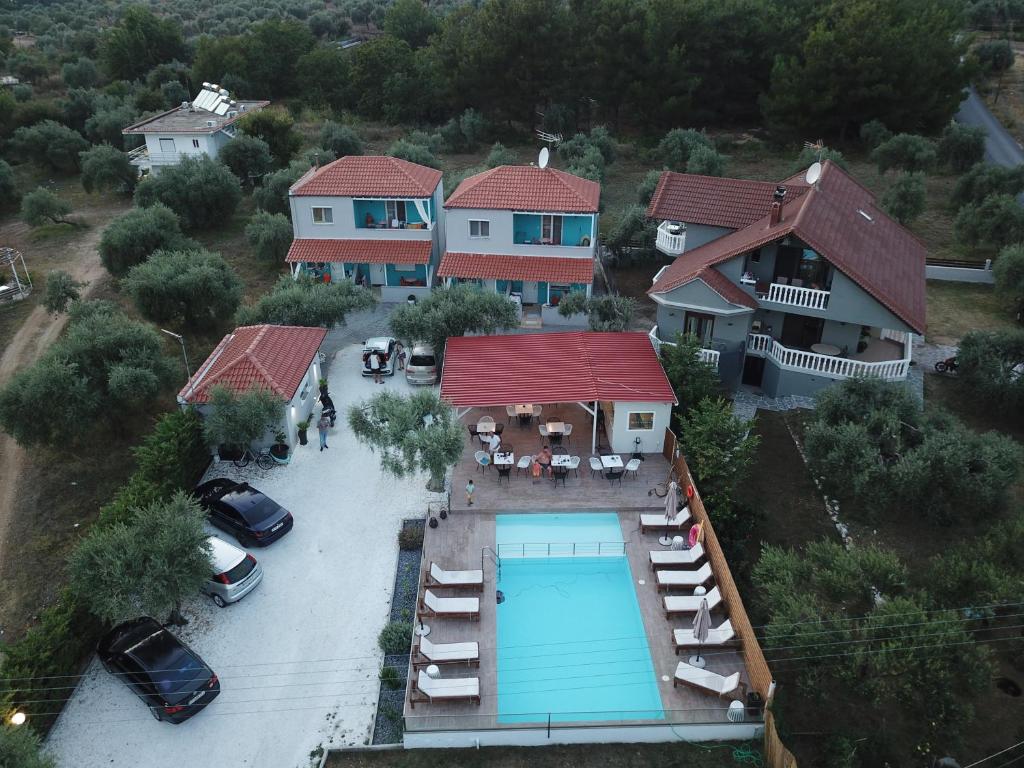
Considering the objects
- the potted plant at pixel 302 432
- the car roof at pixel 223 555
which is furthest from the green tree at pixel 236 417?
the car roof at pixel 223 555

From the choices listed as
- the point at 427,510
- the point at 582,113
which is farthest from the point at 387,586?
the point at 582,113

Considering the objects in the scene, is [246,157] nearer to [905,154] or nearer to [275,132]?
Result: [275,132]

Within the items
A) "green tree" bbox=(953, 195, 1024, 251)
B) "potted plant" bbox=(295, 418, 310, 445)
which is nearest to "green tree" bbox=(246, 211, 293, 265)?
"potted plant" bbox=(295, 418, 310, 445)

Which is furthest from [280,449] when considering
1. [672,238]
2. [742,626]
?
[672,238]

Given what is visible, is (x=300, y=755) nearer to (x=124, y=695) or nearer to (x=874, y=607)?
(x=124, y=695)

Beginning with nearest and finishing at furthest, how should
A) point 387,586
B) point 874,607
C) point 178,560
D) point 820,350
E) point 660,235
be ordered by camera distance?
point 874,607
point 178,560
point 387,586
point 820,350
point 660,235
